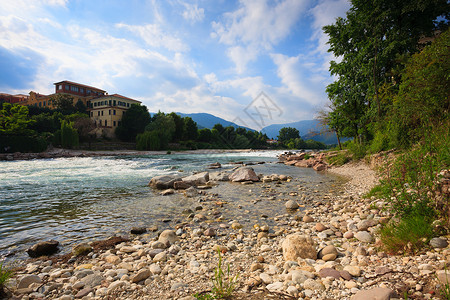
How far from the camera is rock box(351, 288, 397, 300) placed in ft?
6.05

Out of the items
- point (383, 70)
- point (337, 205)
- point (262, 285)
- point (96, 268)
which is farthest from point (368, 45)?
point (96, 268)

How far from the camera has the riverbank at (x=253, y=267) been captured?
2264 millimetres

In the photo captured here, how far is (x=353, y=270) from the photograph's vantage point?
2514mm

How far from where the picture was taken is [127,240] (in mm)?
4535

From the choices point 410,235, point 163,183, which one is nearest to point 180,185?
point 163,183

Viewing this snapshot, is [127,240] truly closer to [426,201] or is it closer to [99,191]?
[426,201]

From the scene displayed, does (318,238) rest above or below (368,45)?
below

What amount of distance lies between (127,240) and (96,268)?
3.98ft

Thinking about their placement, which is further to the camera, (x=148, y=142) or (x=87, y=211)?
(x=148, y=142)

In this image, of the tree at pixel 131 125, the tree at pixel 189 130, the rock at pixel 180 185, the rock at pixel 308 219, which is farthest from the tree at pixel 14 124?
the rock at pixel 308 219

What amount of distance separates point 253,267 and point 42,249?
166 inches

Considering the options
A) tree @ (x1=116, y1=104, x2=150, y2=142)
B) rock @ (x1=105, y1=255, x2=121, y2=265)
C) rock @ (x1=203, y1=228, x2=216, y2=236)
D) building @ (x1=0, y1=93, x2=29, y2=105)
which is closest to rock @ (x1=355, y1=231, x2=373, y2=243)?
rock @ (x1=203, y1=228, x2=216, y2=236)

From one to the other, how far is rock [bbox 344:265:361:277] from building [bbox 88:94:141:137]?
73.0m

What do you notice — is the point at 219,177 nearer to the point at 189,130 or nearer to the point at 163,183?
the point at 163,183
